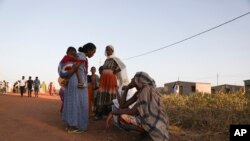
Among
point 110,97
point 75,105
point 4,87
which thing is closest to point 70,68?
point 75,105

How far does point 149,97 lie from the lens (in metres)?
5.94

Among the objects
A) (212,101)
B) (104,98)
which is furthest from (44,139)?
(212,101)

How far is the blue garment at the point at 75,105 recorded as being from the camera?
25.1ft

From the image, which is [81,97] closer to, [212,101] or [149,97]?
[149,97]

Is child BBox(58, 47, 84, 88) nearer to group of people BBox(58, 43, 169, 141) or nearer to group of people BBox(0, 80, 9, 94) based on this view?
group of people BBox(58, 43, 169, 141)

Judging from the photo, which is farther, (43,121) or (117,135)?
(43,121)

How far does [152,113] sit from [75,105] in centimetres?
231

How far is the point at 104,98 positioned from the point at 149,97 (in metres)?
3.15

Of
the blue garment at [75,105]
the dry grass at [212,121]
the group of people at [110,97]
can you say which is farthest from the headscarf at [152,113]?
the blue garment at [75,105]

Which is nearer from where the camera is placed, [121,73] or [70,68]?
[70,68]

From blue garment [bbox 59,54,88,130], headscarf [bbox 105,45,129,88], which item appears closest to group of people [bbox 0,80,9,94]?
headscarf [bbox 105,45,129,88]

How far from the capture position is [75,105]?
303 inches

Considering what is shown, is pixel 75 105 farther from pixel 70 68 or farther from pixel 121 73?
pixel 121 73

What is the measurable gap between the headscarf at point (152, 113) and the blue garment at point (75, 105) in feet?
6.88
